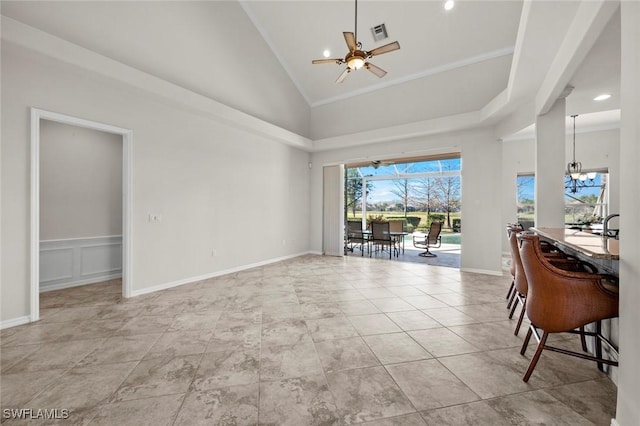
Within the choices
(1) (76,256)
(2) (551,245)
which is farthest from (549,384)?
(1) (76,256)

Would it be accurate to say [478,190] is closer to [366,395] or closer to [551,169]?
[551,169]

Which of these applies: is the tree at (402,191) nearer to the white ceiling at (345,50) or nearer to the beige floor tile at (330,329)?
the white ceiling at (345,50)

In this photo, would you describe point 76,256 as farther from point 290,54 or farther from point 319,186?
point 290,54

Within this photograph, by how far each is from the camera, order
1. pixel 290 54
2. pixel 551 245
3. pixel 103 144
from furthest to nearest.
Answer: pixel 290 54, pixel 103 144, pixel 551 245

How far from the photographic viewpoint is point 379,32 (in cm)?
480

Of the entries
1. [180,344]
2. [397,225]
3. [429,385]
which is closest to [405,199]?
[397,225]

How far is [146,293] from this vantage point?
12.7 feet

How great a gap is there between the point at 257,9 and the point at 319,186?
4.18 meters

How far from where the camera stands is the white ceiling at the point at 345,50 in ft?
9.71

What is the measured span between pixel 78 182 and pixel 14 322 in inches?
96.8

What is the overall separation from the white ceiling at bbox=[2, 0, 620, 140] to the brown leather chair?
81.9 inches

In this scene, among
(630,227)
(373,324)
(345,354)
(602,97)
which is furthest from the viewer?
(602,97)

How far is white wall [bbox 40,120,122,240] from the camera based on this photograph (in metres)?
4.08

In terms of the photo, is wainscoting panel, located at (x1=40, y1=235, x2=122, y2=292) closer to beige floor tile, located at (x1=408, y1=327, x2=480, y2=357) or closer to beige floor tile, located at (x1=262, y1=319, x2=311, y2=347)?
beige floor tile, located at (x1=262, y1=319, x2=311, y2=347)
